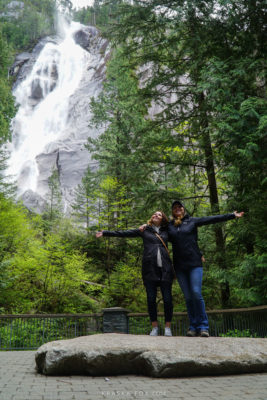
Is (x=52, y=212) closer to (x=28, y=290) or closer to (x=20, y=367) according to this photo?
(x=28, y=290)

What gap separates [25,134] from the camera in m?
48.1

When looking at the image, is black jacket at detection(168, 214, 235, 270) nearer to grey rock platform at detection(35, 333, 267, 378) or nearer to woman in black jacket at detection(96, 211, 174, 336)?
woman in black jacket at detection(96, 211, 174, 336)

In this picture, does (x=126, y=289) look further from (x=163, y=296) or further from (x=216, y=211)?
(x=163, y=296)

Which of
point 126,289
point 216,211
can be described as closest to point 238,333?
point 216,211

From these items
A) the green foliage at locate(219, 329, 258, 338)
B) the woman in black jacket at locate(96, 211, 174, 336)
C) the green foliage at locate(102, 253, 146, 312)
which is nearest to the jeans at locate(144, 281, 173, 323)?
the woman in black jacket at locate(96, 211, 174, 336)

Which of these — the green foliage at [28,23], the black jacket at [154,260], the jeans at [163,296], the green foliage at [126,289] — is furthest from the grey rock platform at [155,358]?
the green foliage at [28,23]

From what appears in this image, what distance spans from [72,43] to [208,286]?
67.0 metres

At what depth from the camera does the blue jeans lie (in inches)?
198

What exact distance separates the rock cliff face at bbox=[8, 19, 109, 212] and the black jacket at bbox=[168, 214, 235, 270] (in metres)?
30.3

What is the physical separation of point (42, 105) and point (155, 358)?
5172 centimetres

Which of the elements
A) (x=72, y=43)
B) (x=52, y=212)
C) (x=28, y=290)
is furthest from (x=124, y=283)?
(x=72, y=43)

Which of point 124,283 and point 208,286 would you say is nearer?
point 208,286

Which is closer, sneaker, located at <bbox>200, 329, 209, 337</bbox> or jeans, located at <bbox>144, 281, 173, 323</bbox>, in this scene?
sneaker, located at <bbox>200, 329, 209, 337</bbox>

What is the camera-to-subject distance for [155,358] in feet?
13.0
